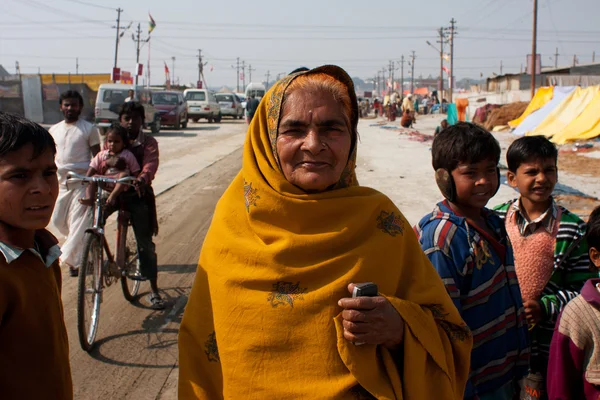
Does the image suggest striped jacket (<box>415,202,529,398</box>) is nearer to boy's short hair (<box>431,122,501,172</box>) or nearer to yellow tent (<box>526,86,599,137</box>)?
boy's short hair (<box>431,122,501,172</box>)

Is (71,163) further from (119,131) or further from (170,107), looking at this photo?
(170,107)

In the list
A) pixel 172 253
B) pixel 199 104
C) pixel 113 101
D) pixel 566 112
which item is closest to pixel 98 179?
pixel 172 253

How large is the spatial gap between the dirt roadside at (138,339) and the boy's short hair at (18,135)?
2377 mm

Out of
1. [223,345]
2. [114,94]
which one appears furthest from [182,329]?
[114,94]

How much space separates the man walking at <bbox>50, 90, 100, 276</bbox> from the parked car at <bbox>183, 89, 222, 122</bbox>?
29.7m

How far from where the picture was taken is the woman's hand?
1.72 metres

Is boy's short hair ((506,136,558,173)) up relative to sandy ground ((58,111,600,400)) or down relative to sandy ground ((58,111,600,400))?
up

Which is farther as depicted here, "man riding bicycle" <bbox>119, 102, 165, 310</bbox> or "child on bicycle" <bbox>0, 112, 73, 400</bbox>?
"man riding bicycle" <bbox>119, 102, 165, 310</bbox>

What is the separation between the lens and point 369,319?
5.68ft

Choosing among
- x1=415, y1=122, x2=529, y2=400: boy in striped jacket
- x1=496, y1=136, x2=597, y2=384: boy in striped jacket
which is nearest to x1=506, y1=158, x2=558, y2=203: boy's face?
x1=496, y1=136, x2=597, y2=384: boy in striped jacket

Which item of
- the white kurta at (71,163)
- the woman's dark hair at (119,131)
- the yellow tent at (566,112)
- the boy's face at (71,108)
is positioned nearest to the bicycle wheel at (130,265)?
the white kurta at (71,163)

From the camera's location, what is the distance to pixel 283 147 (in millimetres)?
1919

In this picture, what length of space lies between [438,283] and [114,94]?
24.0 metres

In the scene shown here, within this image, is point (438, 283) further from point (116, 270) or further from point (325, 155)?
point (116, 270)
